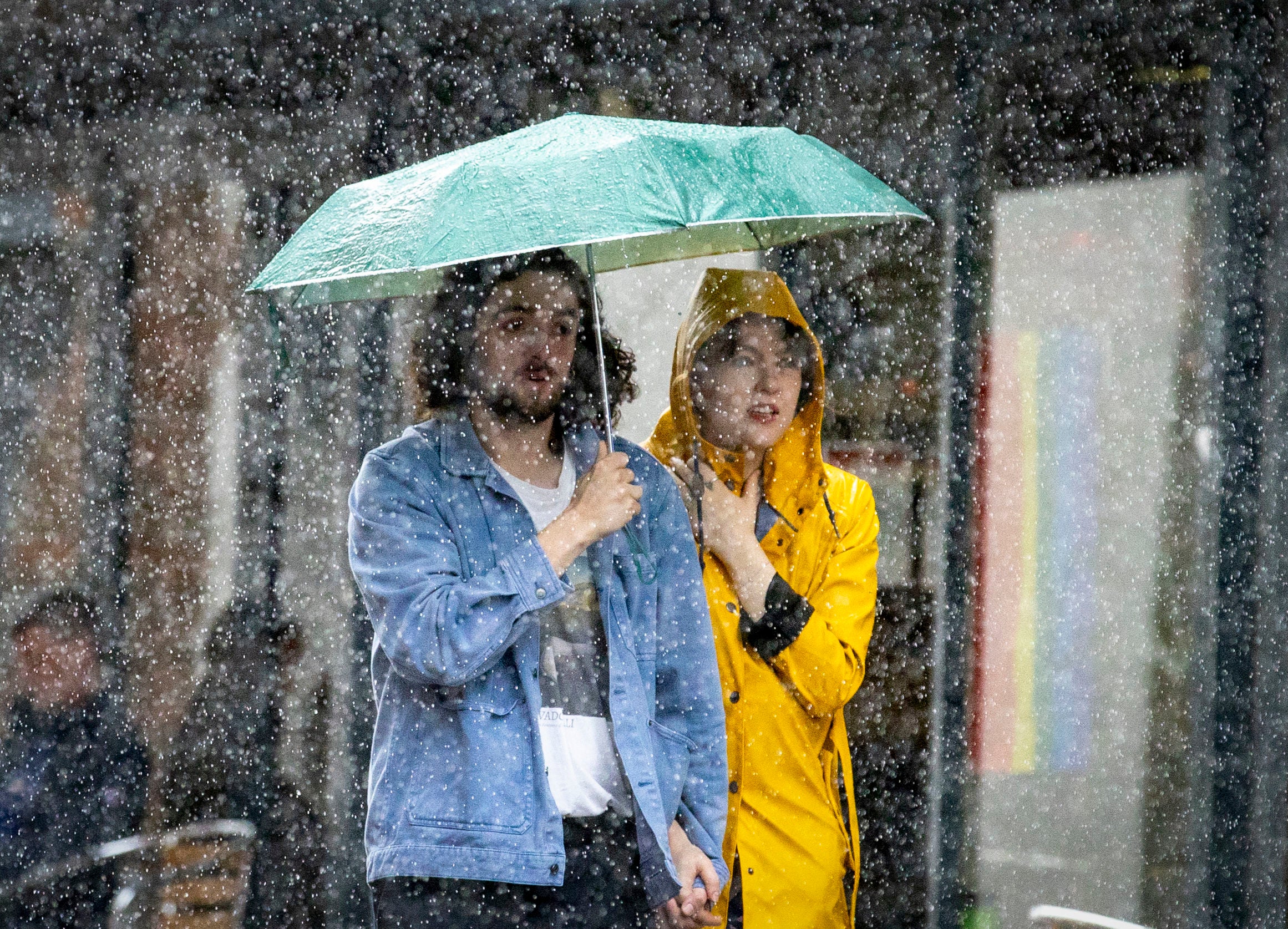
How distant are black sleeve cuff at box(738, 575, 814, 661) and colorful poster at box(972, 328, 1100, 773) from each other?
215 centimetres

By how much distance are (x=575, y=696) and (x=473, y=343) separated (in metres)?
0.74

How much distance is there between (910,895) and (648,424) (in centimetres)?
203

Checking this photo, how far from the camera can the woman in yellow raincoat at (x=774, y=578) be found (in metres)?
3.09

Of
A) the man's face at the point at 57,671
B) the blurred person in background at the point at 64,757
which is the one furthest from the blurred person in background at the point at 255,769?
the man's face at the point at 57,671

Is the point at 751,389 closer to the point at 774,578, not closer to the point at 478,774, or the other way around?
the point at 774,578

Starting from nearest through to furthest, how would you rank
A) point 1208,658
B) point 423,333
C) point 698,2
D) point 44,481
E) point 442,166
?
point 442,166, point 423,333, point 1208,658, point 698,2, point 44,481

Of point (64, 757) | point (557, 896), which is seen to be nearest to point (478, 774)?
point (557, 896)

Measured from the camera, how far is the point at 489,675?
2.62 meters

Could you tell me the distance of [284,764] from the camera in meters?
5.23

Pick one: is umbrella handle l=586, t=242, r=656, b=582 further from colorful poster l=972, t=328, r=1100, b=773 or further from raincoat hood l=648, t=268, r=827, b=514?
colorful poster l=972, t=328, r=1100, b=773

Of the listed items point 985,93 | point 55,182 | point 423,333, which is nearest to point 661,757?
point 423,333

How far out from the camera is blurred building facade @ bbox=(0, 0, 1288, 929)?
4805 millimetres

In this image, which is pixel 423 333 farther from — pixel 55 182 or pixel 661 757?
pixel 55 182

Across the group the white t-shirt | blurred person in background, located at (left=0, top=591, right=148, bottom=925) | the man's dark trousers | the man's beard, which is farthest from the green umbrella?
blurred person in background, located at (left=0, top=591, right=148, bottom=925)
